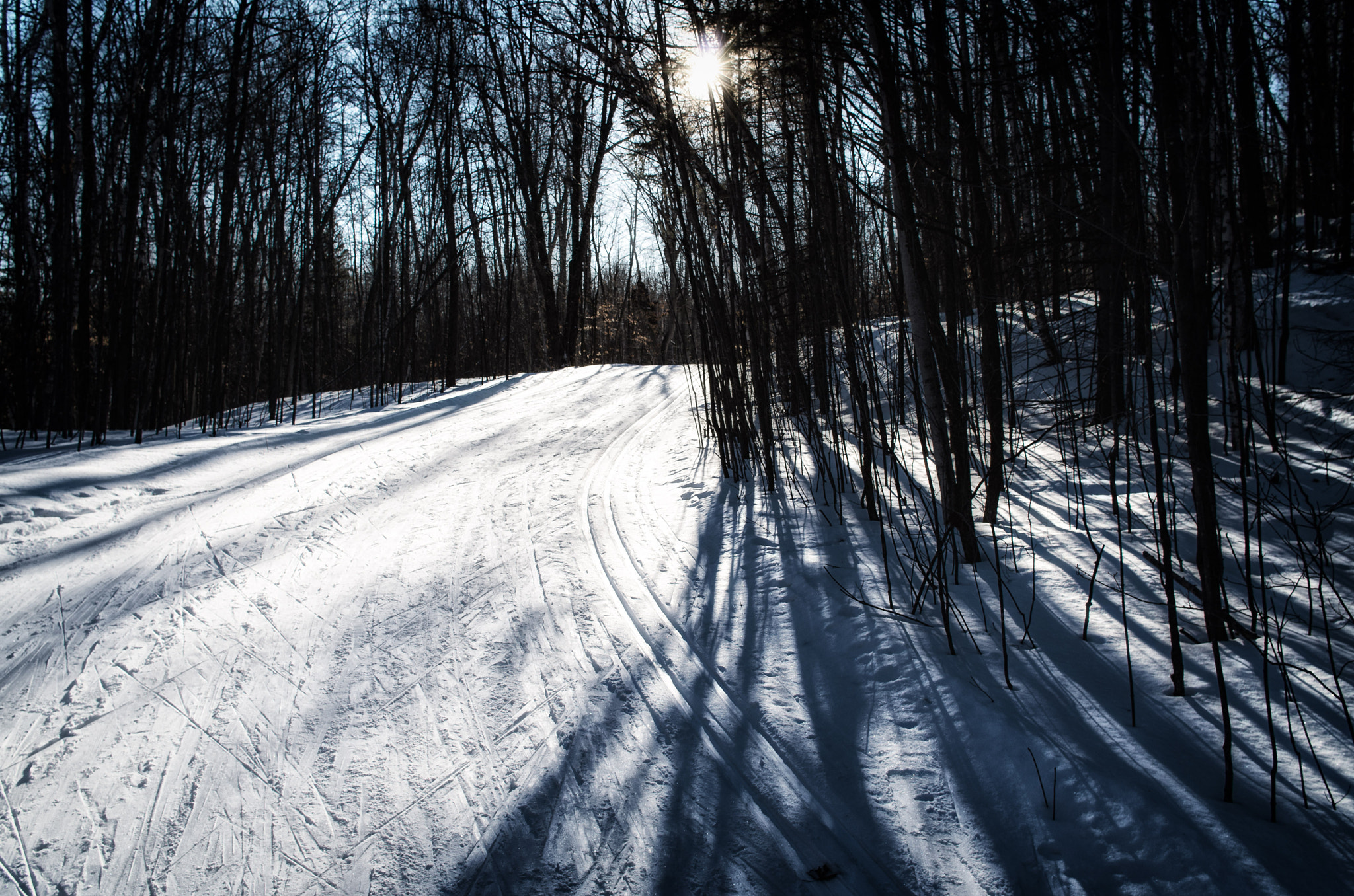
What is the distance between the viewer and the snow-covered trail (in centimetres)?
159

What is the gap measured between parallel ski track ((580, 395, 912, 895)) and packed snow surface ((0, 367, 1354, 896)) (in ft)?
0.04

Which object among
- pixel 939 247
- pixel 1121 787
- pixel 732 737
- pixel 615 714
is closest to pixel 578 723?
pixel 615 714

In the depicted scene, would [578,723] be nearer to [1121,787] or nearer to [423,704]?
[423,704]

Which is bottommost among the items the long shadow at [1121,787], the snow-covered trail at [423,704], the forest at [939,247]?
the long shadow at [1121,787]

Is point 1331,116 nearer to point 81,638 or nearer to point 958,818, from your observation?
point 958,818

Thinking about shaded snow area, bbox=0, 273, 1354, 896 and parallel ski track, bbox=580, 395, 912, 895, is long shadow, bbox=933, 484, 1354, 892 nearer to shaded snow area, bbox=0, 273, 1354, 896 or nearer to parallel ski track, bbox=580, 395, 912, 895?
shaded snow area, bbox=0, 273, 1354, 896

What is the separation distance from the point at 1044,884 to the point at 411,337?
15.2 m

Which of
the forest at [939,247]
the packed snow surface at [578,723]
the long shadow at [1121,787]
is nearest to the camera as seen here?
the long shadow at [1121,787]

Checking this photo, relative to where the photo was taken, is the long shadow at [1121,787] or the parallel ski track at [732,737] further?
the parallel ski track at [732,737]

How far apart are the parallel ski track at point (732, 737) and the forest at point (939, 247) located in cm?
91

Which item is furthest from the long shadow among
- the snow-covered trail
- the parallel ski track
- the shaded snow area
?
the parallel ski track

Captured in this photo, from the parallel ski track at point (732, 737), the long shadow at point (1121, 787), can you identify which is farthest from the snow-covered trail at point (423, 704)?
the long shadow at point (1121, 787)

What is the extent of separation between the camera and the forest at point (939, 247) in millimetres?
2232

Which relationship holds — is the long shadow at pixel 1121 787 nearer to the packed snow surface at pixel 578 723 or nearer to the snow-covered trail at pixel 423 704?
the packed snow surface at pixel 578 723
